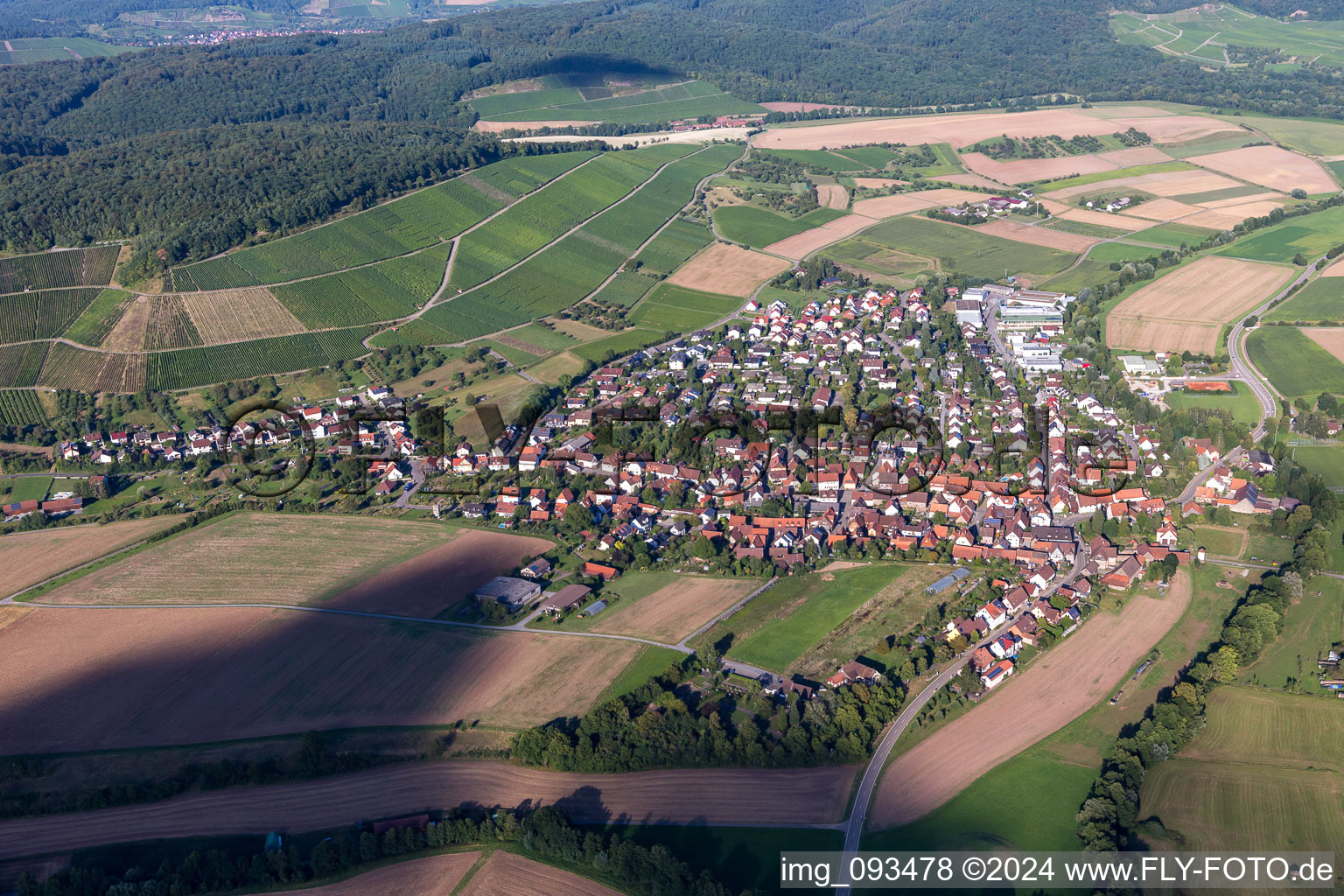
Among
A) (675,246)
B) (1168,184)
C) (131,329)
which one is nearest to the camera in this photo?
(131,329)

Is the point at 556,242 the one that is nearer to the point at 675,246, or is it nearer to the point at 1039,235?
the point at 675,246

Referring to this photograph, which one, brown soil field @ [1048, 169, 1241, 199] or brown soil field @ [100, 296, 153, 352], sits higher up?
brown soil field @ [1048, 169, 1241, 199]

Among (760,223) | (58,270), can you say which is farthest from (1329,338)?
(58,270)

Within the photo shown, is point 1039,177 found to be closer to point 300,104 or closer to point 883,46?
point 883,46

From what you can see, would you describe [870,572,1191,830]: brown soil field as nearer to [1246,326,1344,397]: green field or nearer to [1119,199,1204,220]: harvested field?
[1246,326,1344,397]: green field

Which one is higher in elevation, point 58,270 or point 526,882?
point 58,270

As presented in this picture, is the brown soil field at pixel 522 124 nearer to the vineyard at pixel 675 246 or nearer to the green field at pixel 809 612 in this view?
the vineyard at pixel 675 246

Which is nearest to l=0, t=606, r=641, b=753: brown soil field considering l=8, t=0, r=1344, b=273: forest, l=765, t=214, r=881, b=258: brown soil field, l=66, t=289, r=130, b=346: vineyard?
l=66, t=289, r=130, b=346: vineyard
